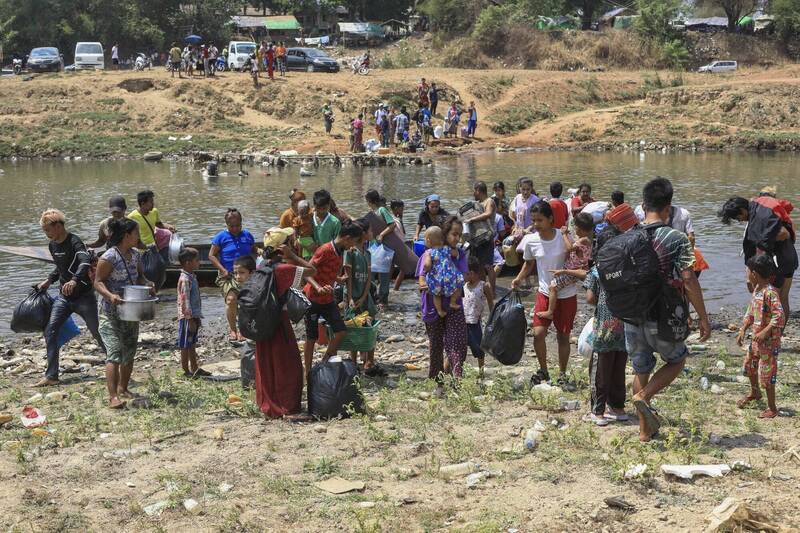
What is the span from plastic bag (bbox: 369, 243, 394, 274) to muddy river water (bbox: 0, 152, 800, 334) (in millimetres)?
4443

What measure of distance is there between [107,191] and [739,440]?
24.4 m

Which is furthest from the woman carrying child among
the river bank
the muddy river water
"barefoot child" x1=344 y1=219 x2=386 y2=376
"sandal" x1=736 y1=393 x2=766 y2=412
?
the river bank

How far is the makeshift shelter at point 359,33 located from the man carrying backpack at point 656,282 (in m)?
65.1

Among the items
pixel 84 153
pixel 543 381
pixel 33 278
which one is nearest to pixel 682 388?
pixel 543 381

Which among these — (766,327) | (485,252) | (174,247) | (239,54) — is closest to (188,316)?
(174,247)

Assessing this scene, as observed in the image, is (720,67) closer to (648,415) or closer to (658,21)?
(658,21)

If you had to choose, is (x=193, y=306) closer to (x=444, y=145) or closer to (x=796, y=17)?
(x=444, y=145)

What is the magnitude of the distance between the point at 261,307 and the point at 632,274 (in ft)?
9.03

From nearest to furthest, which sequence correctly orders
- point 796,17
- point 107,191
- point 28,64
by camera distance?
point 107,191 → point 28,64 → point 796,17

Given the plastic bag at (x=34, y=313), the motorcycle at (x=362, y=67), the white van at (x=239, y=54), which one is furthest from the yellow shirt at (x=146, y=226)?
the white van at (x=239, y=54)

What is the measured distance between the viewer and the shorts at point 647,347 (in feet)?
20.7

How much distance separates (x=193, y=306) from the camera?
9422mm

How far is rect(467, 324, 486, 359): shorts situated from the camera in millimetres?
8977

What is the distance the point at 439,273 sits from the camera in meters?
8.01
